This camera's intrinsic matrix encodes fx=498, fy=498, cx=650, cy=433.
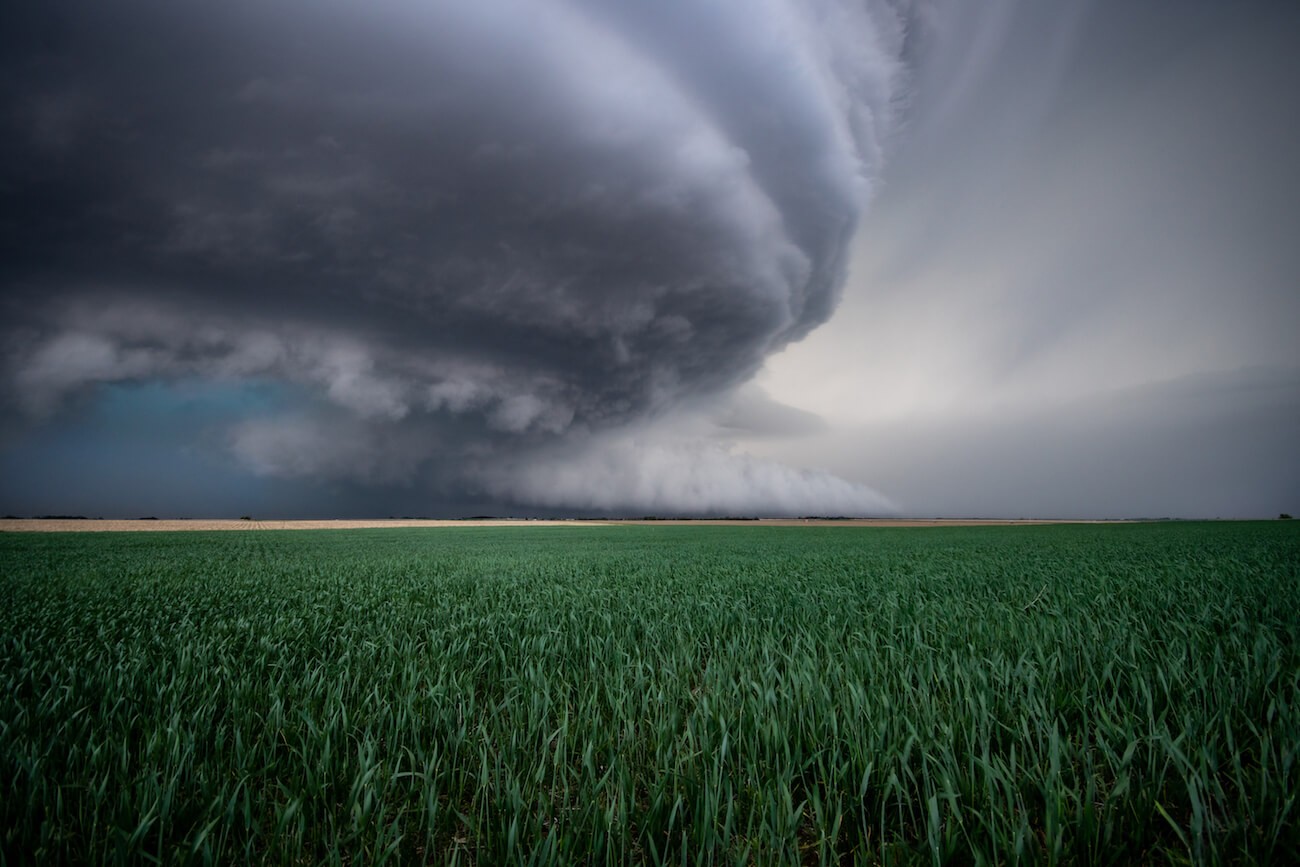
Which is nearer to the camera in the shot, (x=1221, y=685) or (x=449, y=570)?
(x=1221, y=685)

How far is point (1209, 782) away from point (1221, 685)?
61.5 inches

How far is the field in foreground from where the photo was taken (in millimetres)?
2205

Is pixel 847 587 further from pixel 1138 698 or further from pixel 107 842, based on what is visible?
pixel 107 842

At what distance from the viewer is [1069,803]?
8.18 ft

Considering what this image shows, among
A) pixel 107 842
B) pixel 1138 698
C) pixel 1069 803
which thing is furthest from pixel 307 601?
pixel 1138 698

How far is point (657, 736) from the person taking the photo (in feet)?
10.5

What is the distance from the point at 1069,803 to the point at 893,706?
3.04ft

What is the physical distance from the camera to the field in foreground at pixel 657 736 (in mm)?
2205

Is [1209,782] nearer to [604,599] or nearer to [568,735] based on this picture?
[568,735]

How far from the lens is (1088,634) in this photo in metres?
5.21

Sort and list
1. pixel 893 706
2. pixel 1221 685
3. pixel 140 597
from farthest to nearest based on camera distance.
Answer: pixel 140 597 → pixel 1221 685 → pixel 893 706

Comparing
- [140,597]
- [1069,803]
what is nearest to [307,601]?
[140,597]

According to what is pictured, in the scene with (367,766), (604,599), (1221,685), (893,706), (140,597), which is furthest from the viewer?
(140,597)

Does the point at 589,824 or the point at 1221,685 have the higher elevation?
the point at 1221,685
